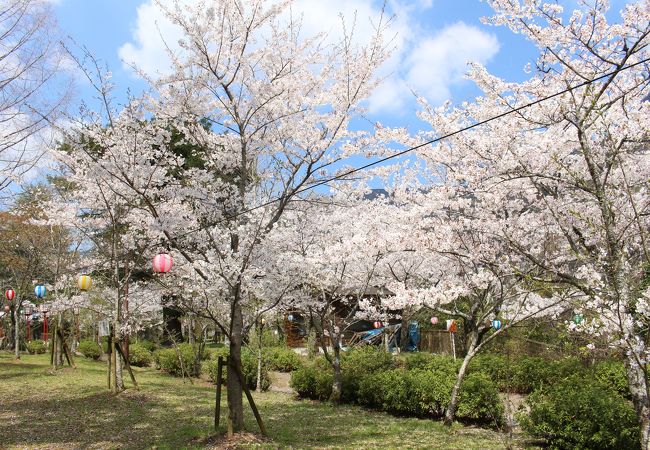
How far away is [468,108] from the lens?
366 inches

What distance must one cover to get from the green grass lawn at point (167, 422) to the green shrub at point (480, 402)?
0.41 metres

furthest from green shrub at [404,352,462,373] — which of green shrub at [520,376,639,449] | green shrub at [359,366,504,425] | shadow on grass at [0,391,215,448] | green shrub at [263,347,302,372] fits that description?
shadow on grass at [0,391,215,448]

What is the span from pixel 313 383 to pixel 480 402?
16.5ft

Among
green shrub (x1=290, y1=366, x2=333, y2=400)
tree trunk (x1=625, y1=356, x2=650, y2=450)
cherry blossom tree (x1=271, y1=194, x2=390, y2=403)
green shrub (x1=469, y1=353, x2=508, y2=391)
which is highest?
cherry blossom tree (x1=271, y1=194, x2=390, y2=403)

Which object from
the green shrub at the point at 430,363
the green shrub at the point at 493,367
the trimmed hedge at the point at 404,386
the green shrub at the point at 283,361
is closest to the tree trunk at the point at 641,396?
the trimmed hedge at the point at 404,386

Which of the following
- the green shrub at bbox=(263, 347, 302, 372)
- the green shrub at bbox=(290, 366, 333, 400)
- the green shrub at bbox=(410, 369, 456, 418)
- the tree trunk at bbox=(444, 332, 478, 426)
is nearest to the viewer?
the tree trunk at bbox=(444, 332, 478, 426)

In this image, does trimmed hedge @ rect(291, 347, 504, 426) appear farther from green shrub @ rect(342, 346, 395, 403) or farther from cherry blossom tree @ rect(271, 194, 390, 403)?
cherry blossom tree @ rect(271, 194, 390, 403)

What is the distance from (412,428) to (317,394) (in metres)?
4.75

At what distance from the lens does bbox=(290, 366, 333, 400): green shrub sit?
1370 cm

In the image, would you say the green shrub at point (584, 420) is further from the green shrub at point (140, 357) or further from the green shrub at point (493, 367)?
the green shrub at point (140, 357)

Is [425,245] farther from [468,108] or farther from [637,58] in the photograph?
[637,58]

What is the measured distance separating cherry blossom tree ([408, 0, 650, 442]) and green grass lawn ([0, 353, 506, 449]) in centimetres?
348

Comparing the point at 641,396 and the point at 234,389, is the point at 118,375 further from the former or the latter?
the point at 641,396

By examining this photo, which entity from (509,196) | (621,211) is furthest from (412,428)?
(621,211)
